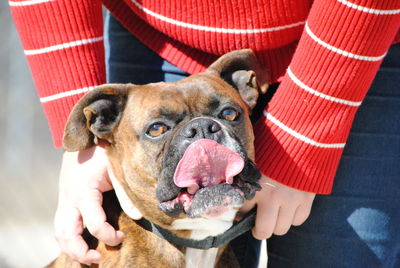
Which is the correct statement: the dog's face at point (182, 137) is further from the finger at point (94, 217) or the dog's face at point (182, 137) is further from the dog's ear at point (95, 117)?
the finger at point (94, 217)

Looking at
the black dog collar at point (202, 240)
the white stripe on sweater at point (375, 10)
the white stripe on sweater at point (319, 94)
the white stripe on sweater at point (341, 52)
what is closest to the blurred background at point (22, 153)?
the black dog collar at point (202, 240)

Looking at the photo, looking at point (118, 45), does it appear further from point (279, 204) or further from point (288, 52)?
point (279, 204)

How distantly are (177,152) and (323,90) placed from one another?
63 centimetres

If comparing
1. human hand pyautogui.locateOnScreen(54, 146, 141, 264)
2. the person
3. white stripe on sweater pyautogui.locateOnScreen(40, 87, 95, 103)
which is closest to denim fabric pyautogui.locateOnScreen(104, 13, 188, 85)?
the person

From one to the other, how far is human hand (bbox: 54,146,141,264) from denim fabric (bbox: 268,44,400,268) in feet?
2.71

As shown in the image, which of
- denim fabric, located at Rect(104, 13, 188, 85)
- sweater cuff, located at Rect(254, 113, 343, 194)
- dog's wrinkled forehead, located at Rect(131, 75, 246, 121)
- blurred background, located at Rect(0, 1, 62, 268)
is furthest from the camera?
blurred background, located at Rect(0, 1, 62, 268)

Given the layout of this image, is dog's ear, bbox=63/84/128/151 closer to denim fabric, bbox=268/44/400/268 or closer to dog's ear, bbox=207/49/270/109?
dog's ear, bbox=207/49/270/109

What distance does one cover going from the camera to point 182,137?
2590mm

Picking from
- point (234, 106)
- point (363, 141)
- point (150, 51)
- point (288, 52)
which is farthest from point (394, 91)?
point (150, 51)

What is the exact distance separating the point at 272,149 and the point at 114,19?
1.06m

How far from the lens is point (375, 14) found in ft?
8.07

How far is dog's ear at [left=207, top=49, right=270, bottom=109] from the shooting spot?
2.90 m

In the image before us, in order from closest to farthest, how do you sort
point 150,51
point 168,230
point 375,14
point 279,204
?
point 375,14, point 279,204, point 168,230, point 150,51

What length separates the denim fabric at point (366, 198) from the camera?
2.86m
